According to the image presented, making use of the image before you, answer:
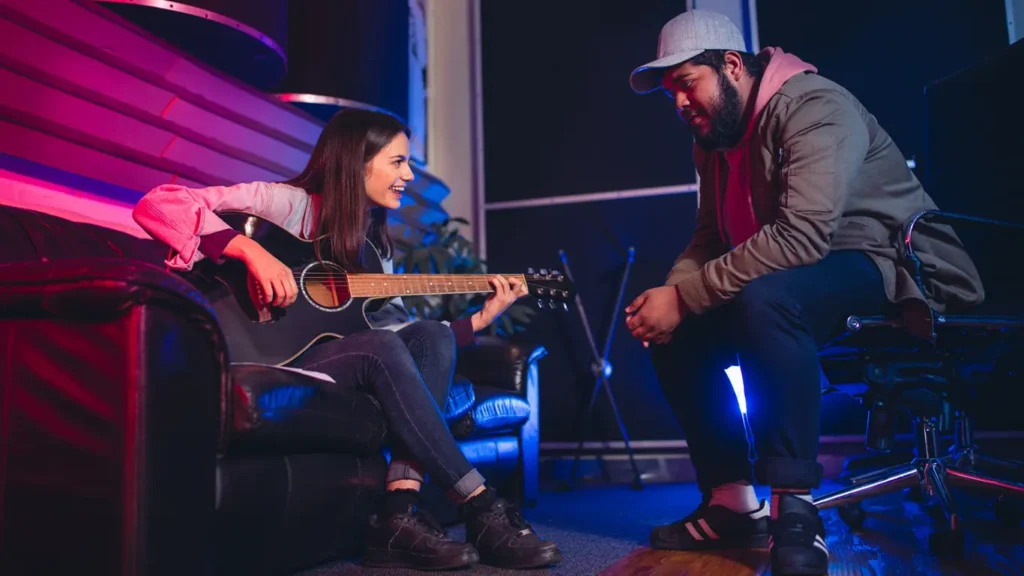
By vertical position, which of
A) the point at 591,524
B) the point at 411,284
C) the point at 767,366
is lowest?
the point at 591,524

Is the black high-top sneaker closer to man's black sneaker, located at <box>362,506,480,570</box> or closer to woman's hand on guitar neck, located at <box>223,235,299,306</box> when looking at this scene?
man's black sneaker, located at <box>362,506,480,570</box>

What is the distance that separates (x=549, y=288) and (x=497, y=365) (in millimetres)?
498

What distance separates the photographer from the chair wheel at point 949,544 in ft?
5.71

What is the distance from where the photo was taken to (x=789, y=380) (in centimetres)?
151

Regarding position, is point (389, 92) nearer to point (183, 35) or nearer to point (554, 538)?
point (183, 35)

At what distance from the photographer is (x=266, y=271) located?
183 cm

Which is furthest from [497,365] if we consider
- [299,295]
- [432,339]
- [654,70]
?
[654,70]


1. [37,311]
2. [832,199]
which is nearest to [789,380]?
[832,199]

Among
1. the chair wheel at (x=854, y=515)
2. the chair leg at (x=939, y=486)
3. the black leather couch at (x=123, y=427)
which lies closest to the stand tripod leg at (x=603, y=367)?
the chair wheel at (x=854, y=515)

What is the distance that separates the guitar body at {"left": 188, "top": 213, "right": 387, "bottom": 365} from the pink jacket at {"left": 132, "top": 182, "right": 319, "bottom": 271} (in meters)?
0.04

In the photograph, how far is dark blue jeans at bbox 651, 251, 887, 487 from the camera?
1.50m

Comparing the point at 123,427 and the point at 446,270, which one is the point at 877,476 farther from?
the point at 446,270

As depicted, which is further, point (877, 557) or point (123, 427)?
point (877, 557)

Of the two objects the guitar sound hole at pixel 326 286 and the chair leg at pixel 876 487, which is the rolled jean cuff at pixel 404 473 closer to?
the guitar sound hole at pixel 326 286
